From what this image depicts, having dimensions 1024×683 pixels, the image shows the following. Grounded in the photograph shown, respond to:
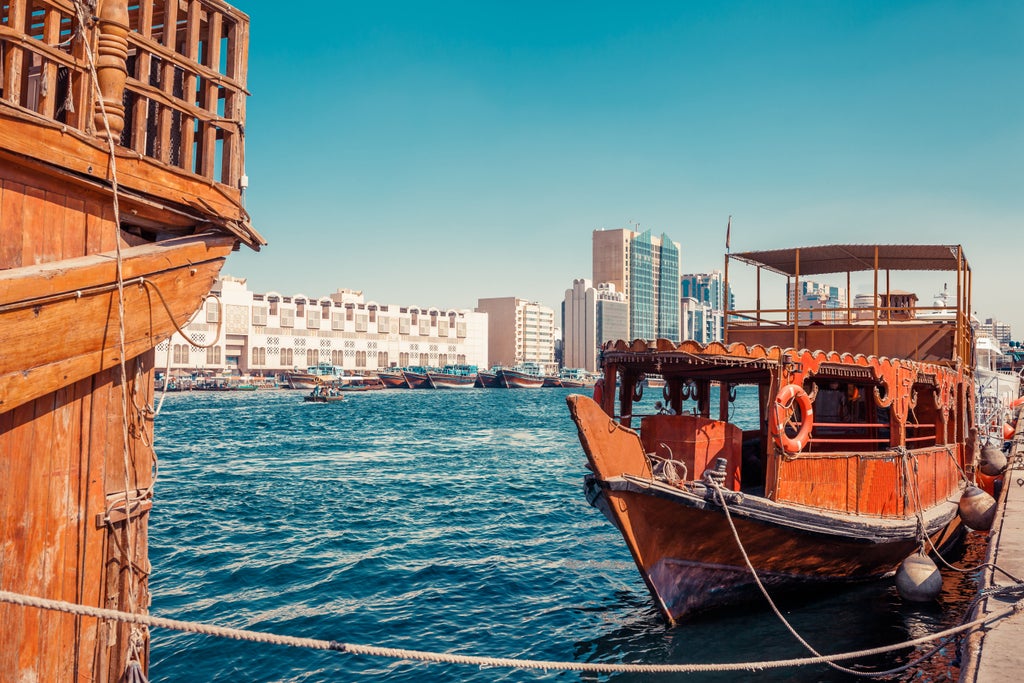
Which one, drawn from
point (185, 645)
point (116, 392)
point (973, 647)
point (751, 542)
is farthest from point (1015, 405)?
point (116, 392)

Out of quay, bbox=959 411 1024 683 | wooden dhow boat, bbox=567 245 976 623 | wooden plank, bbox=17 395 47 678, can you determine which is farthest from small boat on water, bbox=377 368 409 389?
wooden plank, bbox=17 395 47 678

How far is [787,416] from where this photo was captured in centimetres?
1059

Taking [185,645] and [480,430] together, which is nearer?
[185,645]

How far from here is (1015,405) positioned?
37.5 meters

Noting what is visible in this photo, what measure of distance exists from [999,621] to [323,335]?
131380 mm

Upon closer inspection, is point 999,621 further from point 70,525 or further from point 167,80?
point 167,80

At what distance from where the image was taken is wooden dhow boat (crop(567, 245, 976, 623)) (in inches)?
404

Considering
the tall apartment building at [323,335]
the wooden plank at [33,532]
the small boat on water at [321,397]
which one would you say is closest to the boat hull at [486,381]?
the tall apartment building at [323,335]

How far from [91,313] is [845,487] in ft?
36.1

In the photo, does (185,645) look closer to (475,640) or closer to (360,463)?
(475,640)

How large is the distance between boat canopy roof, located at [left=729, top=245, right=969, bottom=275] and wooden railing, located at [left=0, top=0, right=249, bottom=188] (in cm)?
1184

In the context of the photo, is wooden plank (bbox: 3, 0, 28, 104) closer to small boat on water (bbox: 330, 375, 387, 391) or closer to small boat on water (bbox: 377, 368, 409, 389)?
small boat on water (bbox: 330, 375, 387, 391)

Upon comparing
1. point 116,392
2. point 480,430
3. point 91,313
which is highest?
point 91,313

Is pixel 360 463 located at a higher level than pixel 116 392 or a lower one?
lower
